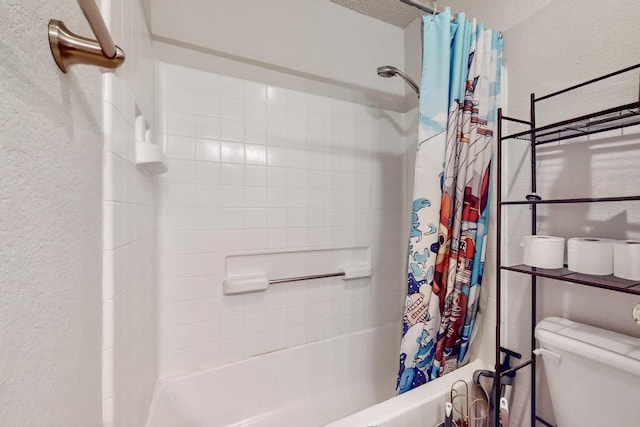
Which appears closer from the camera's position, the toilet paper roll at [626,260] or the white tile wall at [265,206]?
the toilet paper roll at [626,260]

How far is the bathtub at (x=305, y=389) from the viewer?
0.99m

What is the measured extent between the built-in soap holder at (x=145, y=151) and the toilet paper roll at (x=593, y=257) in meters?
1.32

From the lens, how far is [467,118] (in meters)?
1.05

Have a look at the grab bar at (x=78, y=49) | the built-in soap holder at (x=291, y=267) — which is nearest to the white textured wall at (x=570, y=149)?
the built-in soap holder at (x=291, y=267)

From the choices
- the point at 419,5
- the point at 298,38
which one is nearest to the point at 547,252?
the point at 419,5

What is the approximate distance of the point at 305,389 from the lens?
58.1 inches

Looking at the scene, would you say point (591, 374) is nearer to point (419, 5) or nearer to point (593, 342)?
point (593, 342)

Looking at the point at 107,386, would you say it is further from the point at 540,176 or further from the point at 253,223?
the point at 540,176

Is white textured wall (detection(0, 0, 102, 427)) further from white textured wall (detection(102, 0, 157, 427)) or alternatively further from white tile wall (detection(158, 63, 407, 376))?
white tile wall (detection(158, 63, 407, 376))

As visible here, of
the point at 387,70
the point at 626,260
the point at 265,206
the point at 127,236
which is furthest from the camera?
the point at 265,206

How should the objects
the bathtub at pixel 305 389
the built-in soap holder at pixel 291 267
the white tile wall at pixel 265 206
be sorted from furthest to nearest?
the built-in soap holder at pixel 291 267 → the white tile wall at pixel 265 206 → the bathtub at pixel 305 389

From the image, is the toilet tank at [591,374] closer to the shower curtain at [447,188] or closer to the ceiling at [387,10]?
the shower curtain at [447,188]

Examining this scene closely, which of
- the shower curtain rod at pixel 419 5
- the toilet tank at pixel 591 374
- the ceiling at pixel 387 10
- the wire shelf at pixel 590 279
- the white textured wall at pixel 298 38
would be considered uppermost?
the ceiling at pixel 387 10

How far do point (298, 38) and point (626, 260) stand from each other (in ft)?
5.39
